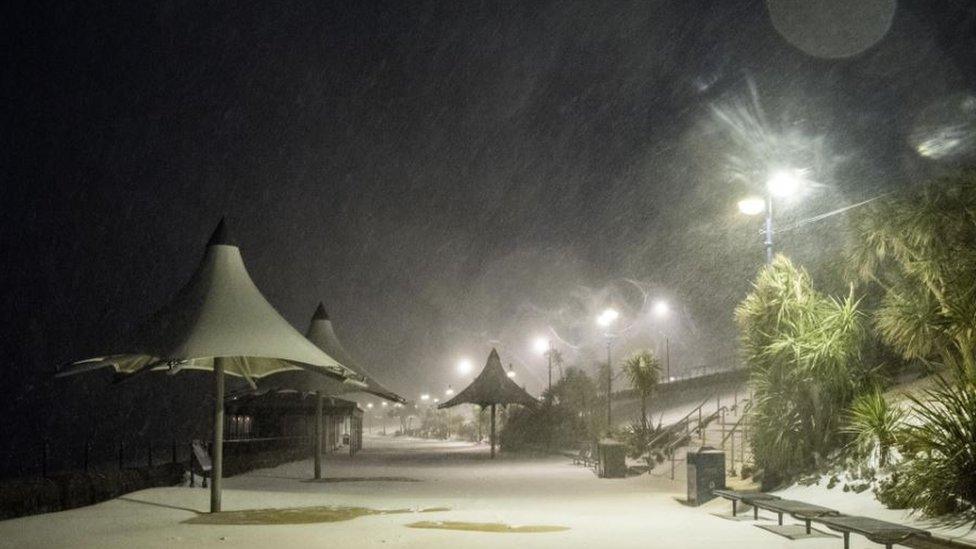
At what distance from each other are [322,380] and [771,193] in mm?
13087

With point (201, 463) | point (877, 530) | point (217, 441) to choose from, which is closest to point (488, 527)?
point (217, 441)

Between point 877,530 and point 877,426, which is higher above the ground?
point 877,426

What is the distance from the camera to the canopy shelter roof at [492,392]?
3928 cm

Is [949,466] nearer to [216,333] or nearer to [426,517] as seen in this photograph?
[426,517]

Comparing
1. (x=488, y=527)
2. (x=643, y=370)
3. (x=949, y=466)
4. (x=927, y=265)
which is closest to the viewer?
(x=949, y=466)

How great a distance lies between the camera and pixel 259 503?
16188 mm

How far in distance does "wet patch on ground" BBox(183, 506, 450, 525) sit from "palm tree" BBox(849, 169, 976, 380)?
29.8ft

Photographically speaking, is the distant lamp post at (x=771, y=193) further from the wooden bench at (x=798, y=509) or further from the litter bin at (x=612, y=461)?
the litter bin at (x=612, y=461)

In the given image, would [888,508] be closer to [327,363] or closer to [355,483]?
[327,363]

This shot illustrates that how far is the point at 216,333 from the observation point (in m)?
14.2

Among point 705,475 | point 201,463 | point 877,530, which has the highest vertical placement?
point 877,530

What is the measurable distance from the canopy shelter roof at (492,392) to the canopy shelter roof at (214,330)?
78.3 ft

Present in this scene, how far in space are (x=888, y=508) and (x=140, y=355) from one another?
11.7 m

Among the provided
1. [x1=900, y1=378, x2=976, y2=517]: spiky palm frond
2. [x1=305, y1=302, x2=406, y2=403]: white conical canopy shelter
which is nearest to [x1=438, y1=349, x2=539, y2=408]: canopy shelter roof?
[x1=305, y1=302, x2=406, y2=403]: white conical canopy shelter
